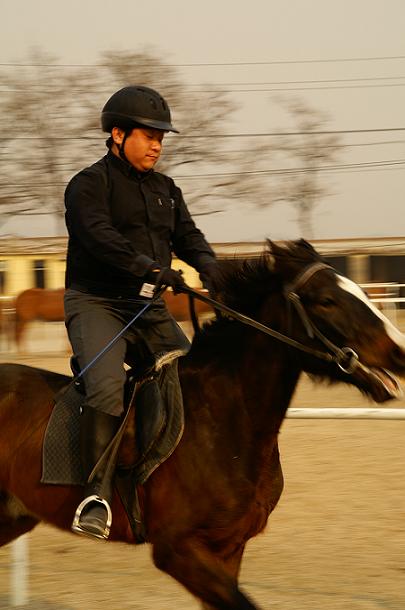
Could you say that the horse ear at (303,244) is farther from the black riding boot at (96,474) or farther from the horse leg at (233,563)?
the horse leg at (233,563)

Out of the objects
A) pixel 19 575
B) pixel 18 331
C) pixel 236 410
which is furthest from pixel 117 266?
pixel 18 331

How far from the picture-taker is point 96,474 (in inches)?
161

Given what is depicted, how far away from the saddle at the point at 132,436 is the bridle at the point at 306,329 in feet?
1.37

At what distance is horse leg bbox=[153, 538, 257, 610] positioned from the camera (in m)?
3.81

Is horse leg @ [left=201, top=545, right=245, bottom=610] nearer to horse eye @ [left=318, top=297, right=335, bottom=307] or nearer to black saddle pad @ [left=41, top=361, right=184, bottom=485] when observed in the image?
black saddle pad @ [left=41, top=361, right=184, bottom=485]

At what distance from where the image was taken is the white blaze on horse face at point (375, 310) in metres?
3.72

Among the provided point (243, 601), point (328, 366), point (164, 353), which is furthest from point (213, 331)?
point (243, 601)

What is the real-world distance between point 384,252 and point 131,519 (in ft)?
103

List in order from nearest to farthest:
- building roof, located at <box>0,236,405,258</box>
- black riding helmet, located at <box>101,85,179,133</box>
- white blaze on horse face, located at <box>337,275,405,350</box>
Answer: white blaze on horse face, located at <box>337,275,405,350</box> → black riding helmet, located at <box>101,85,179,133</box> → building roof, located at <box>0,236,405,258</box>

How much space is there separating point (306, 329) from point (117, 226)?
1.00 meters

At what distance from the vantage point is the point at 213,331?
433cm

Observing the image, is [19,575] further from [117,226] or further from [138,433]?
[117,226]

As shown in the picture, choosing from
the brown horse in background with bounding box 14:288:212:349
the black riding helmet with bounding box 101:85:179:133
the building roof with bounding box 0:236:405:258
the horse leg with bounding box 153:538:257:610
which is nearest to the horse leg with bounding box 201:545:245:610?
the horse leg with bounding box 153:538:257:610

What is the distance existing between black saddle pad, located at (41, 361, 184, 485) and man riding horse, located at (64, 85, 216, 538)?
9 centimetres
